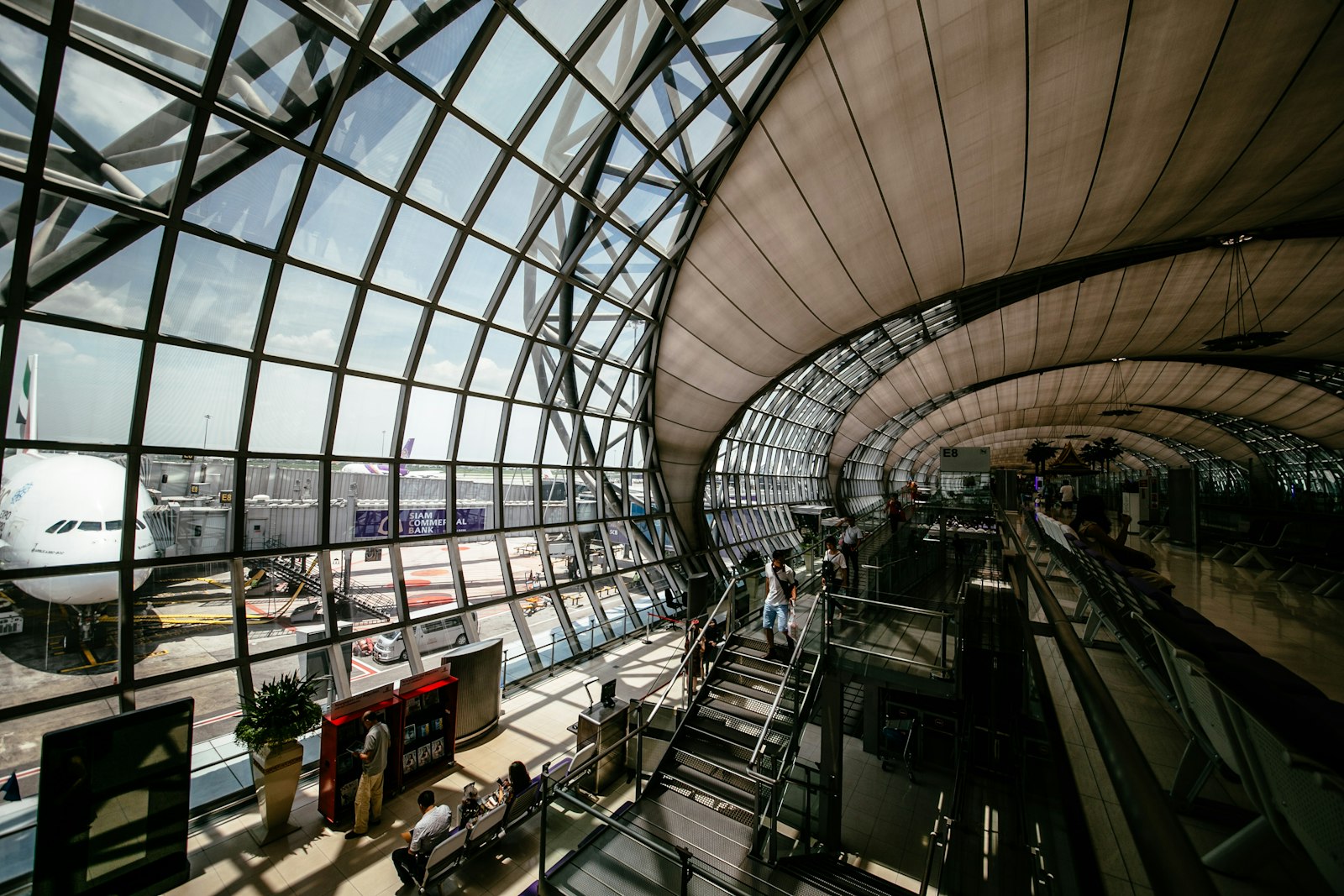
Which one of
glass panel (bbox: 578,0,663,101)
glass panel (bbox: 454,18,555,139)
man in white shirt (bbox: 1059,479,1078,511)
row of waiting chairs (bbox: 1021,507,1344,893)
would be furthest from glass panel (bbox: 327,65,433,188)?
man in white shirt (bbox: 1059,479,1078,511)

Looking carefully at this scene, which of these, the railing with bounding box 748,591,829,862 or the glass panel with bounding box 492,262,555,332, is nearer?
the railing with bounding box 748,591,829,862

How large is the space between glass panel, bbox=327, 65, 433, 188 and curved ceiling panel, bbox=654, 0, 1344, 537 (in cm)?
731

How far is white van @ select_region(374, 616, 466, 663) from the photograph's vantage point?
11.2m

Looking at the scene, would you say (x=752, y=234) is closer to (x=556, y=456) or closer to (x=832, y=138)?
(x=832, y=138)

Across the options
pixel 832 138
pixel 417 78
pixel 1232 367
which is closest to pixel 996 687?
pixel 832 138

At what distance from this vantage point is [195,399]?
911 centimetres

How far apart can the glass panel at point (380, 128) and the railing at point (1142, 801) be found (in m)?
10.8

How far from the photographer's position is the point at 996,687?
31.7 ft

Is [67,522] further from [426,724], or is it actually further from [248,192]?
[426,724]

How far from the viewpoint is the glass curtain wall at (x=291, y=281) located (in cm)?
713

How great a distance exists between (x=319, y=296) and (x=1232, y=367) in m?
56.2

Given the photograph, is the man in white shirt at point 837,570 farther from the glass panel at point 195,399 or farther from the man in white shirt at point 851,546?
the glass panel at point 195,399

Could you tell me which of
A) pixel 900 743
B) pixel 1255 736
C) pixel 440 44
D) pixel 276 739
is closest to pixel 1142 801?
pixel 1255 736

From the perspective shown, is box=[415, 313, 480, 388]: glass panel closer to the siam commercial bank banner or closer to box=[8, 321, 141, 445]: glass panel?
the siam commercial bank banner
